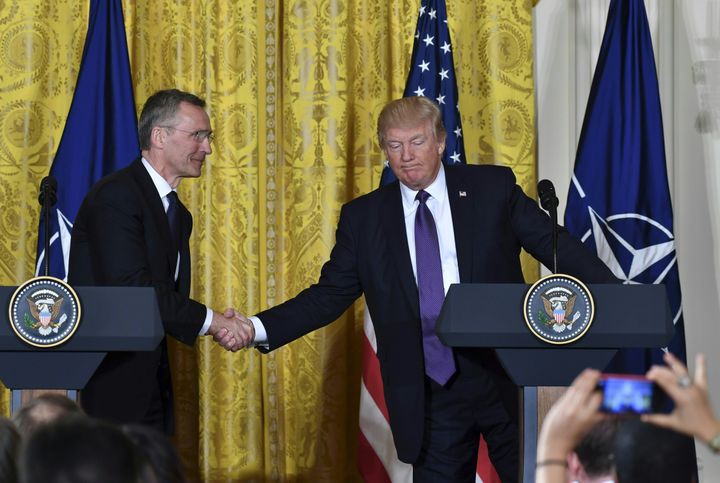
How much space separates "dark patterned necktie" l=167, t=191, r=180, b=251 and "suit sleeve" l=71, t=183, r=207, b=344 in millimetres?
147

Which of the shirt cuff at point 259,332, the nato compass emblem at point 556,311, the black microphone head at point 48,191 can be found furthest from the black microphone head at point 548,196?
the black microphone head at point 48,191

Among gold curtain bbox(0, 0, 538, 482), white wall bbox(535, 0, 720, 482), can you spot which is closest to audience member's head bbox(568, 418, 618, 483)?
gold curtain bbox(0, 0, 538, 482)

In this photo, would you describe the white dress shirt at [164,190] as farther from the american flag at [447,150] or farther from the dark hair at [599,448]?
the dark hair at [599,448]

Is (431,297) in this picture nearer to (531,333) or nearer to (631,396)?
(531,333)

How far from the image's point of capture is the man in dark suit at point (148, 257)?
161 inches

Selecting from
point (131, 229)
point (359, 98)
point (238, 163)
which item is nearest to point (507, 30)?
point (359, 98)

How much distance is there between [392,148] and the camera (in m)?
4.37

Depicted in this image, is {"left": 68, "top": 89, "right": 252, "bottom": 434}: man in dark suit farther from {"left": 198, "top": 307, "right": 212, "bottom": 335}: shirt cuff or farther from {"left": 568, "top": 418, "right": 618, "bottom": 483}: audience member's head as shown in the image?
{"left": 568, "top": 418, "right": 618, "bottom": 483}: audience member's head

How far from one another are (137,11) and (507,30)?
78.3 inches

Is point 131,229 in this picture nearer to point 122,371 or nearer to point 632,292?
point 122,371

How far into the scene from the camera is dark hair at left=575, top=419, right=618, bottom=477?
1.65 meters

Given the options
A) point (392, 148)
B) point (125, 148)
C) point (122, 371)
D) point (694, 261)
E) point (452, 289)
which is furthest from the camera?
point (694, 261)

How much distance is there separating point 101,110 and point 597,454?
4446 mm

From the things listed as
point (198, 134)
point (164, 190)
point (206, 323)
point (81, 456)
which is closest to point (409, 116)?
point (198, 134)
